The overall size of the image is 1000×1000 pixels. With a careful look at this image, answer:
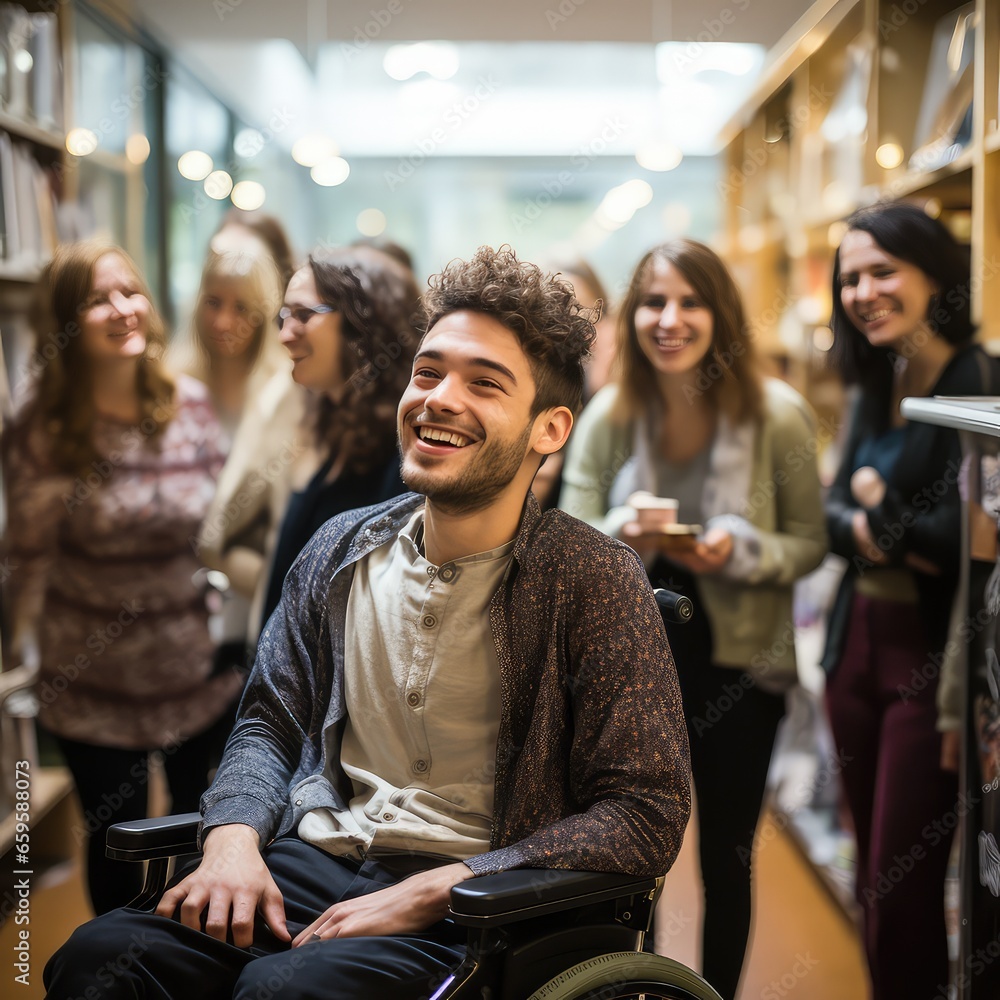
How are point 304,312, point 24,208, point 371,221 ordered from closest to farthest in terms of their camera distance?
point 304,312
point 24,208
point 371,221

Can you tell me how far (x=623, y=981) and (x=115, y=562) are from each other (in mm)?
1529

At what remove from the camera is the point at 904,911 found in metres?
1.98

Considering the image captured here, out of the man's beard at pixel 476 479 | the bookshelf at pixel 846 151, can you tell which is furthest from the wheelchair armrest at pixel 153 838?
the bookshelf at pixel 846 151

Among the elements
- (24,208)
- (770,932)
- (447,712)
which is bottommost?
(770,932)

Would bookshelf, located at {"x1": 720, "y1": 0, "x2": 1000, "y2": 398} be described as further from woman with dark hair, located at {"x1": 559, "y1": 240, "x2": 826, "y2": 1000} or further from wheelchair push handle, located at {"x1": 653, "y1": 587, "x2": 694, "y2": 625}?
wheelchair push handle, located at {"x1": 653, "y1": 587, "x2": 694, "y2": 625}

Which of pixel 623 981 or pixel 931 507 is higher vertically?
pixel 931 507

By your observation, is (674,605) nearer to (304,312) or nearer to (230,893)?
(230,893)

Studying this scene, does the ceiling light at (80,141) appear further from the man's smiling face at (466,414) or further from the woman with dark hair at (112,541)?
the man's smiling face at (466,414)

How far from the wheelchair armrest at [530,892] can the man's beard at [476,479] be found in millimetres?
461

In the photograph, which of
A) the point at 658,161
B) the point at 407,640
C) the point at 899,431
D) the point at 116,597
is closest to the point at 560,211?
the point at 658,161

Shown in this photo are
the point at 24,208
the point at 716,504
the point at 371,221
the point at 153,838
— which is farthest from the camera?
the point at 371,221

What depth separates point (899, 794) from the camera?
6.53 feet

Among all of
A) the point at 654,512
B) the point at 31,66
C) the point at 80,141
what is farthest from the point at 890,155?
the point at 31,66

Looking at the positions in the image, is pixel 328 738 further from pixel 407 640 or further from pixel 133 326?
pixel 133 326
